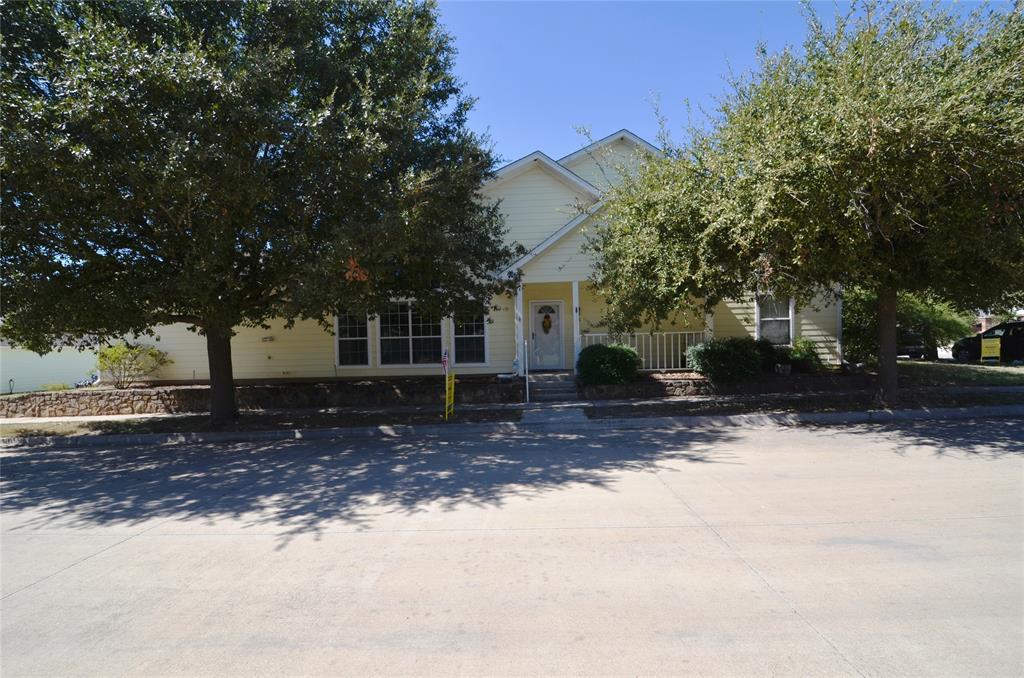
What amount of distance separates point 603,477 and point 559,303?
1082 centimetres

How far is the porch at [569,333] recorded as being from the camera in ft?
55.7

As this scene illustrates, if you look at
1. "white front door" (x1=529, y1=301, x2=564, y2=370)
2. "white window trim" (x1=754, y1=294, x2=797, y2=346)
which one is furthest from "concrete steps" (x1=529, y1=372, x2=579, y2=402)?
"white window trim" (x1=754, y1=294, x2=797, y2=346)

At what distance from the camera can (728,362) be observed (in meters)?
15.1

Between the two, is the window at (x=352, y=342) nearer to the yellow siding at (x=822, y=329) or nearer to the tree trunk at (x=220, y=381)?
the tree trunk at (x=220, y=381)

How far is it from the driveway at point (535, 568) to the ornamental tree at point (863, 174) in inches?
135

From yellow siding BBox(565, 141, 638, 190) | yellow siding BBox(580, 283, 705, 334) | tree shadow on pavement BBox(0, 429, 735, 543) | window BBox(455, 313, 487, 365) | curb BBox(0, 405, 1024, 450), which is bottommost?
tree shadow on pavement BBox(0, 429, 735, 543)

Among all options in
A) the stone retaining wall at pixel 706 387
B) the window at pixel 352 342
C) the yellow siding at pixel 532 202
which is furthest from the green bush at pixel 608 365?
the window at pixel 352 342

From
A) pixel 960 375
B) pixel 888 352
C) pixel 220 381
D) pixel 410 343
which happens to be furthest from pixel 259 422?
pixel 960 375

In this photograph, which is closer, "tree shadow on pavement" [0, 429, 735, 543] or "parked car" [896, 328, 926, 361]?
"tree shadow on pavement" [0, 429, 735, 543]

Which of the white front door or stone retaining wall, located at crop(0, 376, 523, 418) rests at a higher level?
the white front door

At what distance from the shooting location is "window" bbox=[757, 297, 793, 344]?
17.5 m

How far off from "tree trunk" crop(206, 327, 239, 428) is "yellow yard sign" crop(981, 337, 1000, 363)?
79.3 feet

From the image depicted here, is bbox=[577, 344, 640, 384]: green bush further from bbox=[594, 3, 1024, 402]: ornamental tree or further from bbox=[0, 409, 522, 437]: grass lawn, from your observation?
bbox=[594, 3, 1024, 402]: ornamental tree

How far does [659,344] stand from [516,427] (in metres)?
6.84
